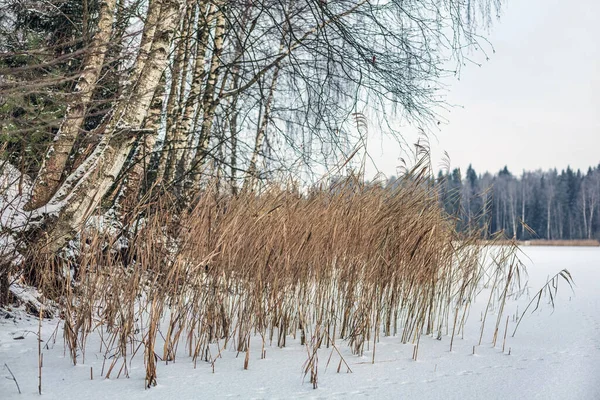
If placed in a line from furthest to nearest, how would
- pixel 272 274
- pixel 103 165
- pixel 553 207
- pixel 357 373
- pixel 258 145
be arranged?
1. pixel 553 207
2. pixel 258 145
3. pixel 103 165
4. pixel 272 274
5. pixel 357 373

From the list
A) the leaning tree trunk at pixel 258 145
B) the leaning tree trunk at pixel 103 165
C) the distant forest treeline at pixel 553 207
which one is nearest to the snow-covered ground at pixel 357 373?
the leaning tree trunk at pixel 103 165

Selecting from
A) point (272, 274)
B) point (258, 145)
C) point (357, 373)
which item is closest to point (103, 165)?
point (272, 274)

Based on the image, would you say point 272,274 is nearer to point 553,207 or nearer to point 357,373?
point 357,373

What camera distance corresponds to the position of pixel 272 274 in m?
2.59

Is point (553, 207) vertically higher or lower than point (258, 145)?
higher

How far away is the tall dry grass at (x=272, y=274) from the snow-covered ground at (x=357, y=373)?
73 millimetres

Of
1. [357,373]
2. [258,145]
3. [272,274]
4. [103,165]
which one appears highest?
[258,145]

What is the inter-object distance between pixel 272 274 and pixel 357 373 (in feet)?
2.23

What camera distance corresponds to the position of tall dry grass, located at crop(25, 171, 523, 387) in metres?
2.34

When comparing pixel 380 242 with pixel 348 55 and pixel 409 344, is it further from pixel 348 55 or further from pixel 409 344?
pixel 348 55

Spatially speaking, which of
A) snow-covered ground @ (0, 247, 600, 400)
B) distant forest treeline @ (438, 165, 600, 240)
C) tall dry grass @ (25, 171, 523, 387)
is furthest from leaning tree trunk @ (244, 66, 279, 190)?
distant forest treeline @ (438, 165, 600, 240)

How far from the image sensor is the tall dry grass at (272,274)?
7.68 ft

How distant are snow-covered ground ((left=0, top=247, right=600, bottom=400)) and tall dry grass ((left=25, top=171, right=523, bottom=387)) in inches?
2.9

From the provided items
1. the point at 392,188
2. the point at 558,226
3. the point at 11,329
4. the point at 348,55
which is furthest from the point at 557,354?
the point at 558,226
